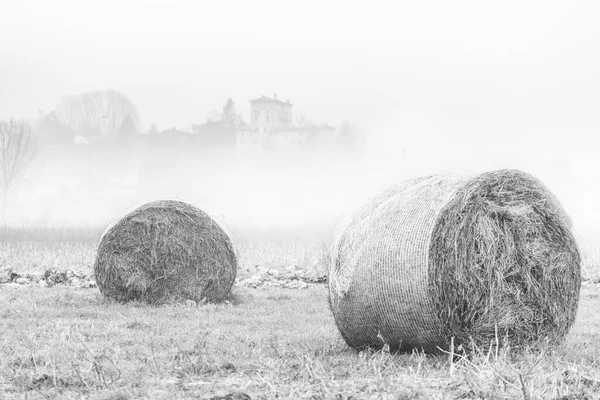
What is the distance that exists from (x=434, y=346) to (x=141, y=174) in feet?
275

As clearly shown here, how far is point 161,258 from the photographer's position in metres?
13.6

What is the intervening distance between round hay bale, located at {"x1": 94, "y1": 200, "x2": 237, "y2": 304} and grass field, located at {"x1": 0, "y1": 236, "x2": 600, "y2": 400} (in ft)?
1.40

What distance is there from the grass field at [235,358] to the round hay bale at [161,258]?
428 millimetres

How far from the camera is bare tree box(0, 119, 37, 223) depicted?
244 ft

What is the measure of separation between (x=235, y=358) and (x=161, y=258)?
574cm

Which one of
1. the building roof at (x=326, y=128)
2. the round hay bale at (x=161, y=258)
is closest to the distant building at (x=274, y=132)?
the building roof at (x=326, y=128)

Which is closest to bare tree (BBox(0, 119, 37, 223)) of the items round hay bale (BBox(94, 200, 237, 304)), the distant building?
the distant building

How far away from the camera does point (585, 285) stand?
17.1 m

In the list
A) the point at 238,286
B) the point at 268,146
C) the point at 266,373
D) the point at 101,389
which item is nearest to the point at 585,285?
the point at 238,286

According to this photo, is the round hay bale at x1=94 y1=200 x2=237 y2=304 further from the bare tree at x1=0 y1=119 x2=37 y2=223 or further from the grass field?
the bare tree at x1=0 y1=119 x2=37 y2=223

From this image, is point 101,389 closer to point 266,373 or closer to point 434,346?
point 266,373

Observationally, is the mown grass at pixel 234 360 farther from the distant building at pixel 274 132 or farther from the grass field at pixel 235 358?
the distant building at pixel 274 132

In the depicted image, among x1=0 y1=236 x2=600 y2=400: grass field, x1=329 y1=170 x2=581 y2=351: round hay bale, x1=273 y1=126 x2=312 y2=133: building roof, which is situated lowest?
x1=0 y1=236 x2=600 y2=400: grass field

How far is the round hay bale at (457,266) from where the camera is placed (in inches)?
311
